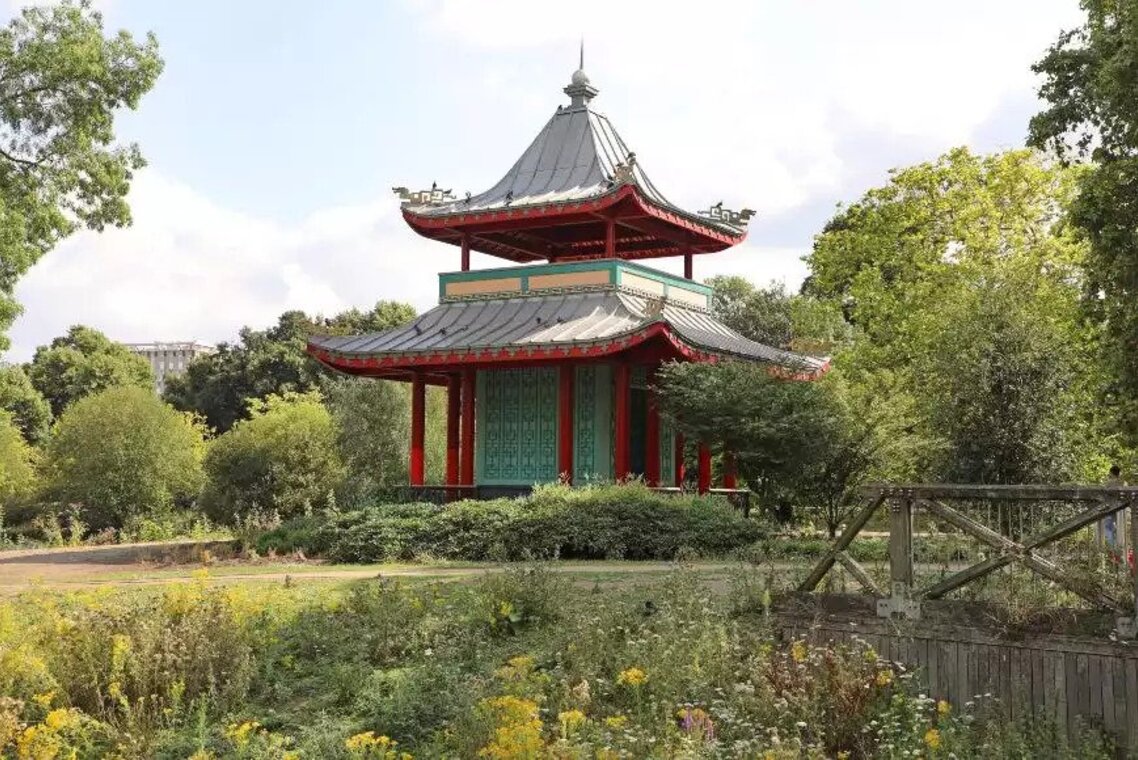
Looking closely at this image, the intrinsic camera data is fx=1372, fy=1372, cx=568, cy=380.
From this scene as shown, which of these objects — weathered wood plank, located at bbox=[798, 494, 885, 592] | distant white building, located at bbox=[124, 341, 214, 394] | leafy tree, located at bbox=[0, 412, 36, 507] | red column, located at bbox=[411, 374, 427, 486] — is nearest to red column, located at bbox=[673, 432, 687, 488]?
red column, located at bbox=[411, 374, 427, 486]

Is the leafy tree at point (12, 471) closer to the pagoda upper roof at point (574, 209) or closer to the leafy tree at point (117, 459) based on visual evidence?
the leafy tree at point (117, 459)

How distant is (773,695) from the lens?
10.4 m

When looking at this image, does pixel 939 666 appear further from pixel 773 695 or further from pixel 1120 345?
pixel 1120 345

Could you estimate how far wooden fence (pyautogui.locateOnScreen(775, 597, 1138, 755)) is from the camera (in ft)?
34.1

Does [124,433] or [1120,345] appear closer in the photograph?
[1120,345]

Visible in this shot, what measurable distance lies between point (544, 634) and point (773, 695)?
291 centimetres

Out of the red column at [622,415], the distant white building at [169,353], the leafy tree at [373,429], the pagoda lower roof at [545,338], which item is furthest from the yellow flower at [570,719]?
the distant white building at [169,353]

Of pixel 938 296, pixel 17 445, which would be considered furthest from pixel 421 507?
pixel 17 445

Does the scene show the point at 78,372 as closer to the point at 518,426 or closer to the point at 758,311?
the point at 758,311

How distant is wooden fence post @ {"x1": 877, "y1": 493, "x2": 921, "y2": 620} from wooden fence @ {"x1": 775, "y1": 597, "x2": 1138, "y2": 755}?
13cm

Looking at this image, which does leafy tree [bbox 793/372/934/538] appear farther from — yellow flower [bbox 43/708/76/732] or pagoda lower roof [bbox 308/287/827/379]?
yellow flower [bbox 43/708/76/732]

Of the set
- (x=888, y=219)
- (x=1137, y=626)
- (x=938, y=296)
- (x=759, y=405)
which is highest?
(x=888, y=219)

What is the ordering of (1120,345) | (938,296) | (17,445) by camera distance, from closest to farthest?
(1120,345) < (938,296) < (17,445)

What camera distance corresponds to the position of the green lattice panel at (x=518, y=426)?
93.8 feet
